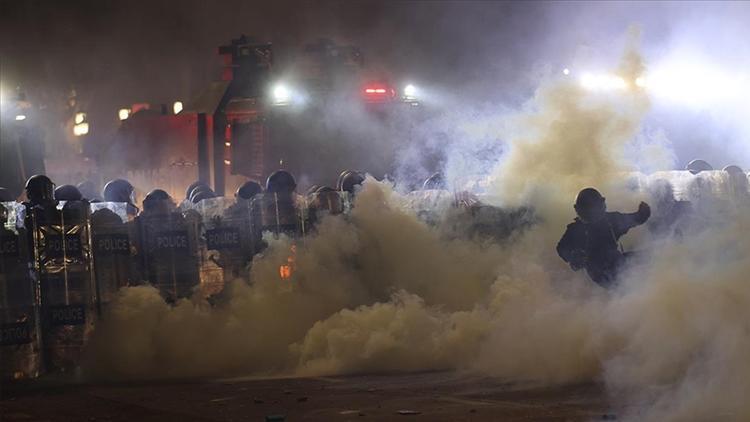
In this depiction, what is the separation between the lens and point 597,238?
13.5 m

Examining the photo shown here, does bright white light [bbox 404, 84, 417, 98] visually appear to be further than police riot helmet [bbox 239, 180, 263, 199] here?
Yes

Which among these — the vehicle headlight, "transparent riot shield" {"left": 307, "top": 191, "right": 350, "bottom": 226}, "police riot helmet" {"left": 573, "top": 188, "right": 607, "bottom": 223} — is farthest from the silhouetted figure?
the vehicle headlight

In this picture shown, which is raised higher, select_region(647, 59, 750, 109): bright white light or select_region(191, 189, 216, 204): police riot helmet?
select_region(647, 59, 750, 109): bright white light

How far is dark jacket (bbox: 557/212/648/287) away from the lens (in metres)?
13.3

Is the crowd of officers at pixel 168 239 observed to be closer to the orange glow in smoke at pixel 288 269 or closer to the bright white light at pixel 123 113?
the orange glow in smoke at pixel 288 269

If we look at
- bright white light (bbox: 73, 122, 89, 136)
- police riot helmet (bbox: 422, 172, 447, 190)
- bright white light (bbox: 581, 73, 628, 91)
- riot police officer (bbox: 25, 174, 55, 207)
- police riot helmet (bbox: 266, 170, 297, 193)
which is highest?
bright white light (bbox: 73, 122, 89, 136)

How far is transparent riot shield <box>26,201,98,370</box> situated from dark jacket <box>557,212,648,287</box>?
6.42m

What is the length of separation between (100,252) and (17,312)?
60.8 inches

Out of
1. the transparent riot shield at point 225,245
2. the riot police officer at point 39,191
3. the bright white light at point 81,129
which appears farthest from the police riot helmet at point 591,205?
the bright white light at point 81,129

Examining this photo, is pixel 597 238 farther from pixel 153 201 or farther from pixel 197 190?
pixel 197 190

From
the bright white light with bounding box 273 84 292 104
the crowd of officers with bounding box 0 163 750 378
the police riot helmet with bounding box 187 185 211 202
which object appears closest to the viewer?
the crowd of officers with bounding box 0 163 750 378

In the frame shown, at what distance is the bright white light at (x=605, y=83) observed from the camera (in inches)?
717

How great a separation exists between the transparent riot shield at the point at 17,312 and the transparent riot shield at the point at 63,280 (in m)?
0.14

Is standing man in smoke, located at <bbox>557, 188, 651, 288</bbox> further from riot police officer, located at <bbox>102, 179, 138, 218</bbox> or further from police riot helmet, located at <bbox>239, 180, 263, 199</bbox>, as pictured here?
riot police officer, located at <bbox>102, 179, 138, 218</bbox>
